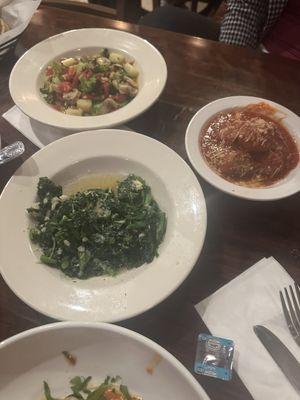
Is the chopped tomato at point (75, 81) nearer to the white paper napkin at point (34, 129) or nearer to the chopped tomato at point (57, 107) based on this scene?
the chopped tomato at point (57, 107)

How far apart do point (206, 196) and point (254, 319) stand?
52 centimetres

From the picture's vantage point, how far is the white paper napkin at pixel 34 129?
1743mm

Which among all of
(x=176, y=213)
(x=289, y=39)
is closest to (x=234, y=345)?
(x=176, y=213)

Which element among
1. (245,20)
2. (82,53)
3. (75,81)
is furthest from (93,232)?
(245,20)

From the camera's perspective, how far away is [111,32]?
211 cm

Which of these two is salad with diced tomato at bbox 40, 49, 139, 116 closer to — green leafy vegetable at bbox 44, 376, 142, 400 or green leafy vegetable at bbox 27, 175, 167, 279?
green leafy vegetable at bbox 27, 175, 167, 279

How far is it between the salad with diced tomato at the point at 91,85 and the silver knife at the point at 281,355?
120 cm

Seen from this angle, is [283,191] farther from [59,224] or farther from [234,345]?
[59,224]

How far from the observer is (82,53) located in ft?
6.95

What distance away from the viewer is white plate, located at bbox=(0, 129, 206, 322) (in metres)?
1.19

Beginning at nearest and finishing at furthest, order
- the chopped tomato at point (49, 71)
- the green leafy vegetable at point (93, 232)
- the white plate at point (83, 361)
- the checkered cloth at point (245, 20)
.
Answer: the white plate at point (83, 361) < the green leafy vegetable at point (93, 232) < the chopped tomato at point (49, 71) < the checkered cloth at point (245, 20)

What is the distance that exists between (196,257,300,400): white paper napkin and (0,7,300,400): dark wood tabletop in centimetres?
4

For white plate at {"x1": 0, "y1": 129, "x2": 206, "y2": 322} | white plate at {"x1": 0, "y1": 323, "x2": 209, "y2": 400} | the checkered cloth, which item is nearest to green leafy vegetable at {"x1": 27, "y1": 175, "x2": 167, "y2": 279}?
white plate at {"x1": 0, "y1": 129, "x2": 206, "y2": 322}

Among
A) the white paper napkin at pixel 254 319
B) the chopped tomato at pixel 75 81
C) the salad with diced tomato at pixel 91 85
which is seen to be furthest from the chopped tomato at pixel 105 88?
the white paper napkin at pixel 254 319
